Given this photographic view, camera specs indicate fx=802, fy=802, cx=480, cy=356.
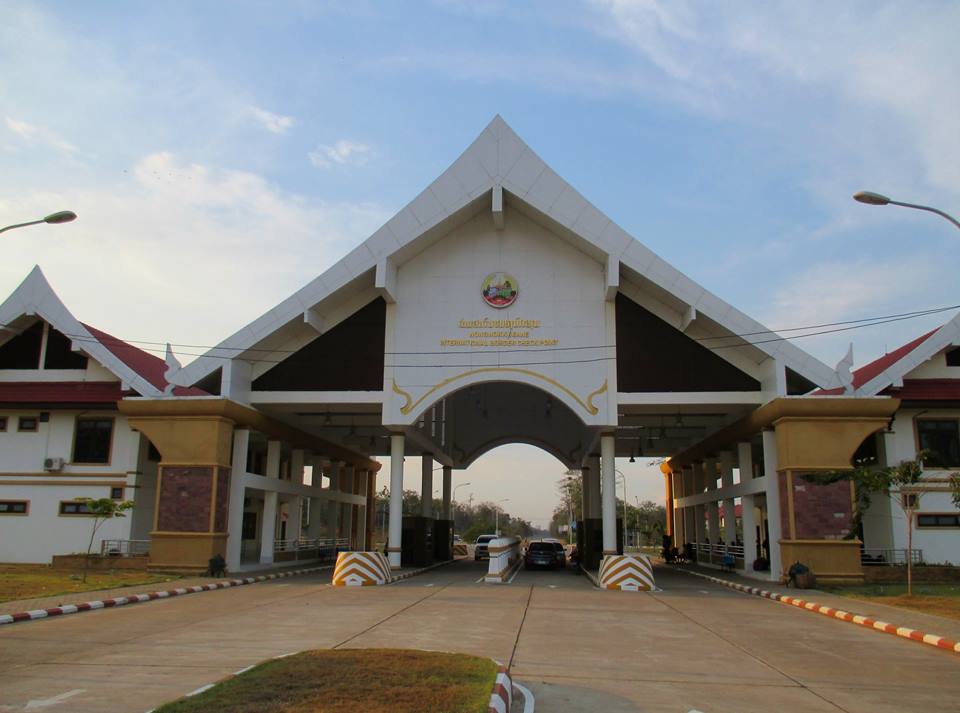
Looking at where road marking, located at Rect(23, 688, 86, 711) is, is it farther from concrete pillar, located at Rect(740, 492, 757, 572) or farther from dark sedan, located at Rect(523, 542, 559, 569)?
dark sedan, located at Rect(523, 542, 559, 569)

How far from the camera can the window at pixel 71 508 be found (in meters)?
26.8

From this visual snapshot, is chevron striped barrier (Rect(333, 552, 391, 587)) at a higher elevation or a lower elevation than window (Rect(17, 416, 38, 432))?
lower

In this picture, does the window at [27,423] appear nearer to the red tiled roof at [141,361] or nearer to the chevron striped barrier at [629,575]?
the red tiled roof at [141,361]

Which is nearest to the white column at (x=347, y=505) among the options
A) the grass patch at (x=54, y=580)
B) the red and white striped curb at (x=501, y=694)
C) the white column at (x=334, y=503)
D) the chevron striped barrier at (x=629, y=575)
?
the white column at (x=334, y=503)

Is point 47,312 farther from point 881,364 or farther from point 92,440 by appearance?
point 881,364

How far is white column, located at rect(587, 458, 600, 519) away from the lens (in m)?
35.4

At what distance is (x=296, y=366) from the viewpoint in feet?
85.1

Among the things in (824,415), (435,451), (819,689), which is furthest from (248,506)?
(819,689)

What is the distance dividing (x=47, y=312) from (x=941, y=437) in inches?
1163

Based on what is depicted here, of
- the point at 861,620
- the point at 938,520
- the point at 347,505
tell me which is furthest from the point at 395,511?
the point at 347,505

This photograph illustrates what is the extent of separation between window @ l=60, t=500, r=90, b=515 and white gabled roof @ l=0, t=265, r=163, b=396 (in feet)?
15.1

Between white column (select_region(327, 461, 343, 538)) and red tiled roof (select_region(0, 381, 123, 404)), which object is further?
white column (select_region(327, 461, 343, 538))

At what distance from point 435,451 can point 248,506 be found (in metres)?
11.9

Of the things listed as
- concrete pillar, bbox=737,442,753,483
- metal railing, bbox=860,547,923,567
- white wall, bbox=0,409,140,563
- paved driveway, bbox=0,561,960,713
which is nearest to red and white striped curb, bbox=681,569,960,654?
paved driveway, bbox=0,561,960,713
